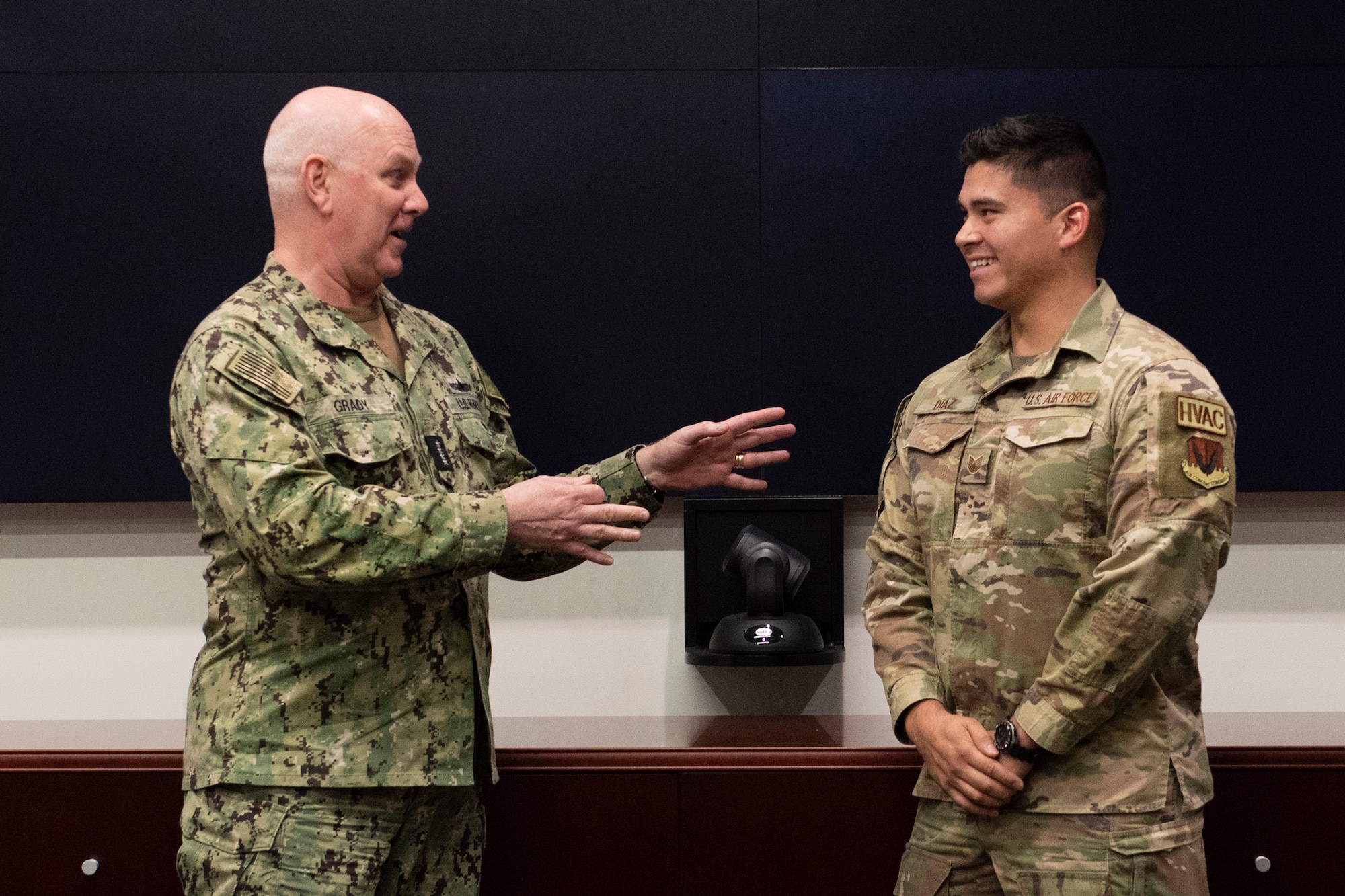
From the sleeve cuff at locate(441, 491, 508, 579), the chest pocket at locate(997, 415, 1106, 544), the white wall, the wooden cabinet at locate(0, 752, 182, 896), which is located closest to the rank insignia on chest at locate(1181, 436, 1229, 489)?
the chest pocket at locate(997, 415, 1106, 544)

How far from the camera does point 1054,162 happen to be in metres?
2.06

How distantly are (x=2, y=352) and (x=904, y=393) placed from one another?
6.82ft

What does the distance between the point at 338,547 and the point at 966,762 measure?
3.32ft

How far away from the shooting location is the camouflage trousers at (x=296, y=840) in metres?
1.81

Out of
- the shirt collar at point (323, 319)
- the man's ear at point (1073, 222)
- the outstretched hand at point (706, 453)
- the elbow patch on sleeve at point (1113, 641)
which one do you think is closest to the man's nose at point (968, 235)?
the man's ear at point (1073, 222)

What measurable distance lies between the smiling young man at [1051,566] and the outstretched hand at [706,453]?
0.84ft

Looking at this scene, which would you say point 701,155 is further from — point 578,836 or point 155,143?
point 578,836

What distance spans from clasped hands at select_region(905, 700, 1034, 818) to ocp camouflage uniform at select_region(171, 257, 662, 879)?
0.73 meters

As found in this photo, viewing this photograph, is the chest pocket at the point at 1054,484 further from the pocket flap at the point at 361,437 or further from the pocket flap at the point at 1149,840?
the pocket flap at the point at 361,437

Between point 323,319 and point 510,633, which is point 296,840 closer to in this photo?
point 323,319

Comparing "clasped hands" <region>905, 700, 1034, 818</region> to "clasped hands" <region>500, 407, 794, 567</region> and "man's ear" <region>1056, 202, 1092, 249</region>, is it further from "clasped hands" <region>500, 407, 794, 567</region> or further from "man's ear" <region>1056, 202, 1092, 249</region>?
"man's ear" <region>1056, 202, 1092, 249</region>

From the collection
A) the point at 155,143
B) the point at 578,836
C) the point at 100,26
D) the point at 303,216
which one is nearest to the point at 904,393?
the point at 578,836

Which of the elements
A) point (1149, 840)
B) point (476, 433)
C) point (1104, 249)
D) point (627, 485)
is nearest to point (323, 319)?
point (476, 433)

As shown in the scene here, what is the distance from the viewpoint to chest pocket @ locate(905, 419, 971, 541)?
206 centimetres
